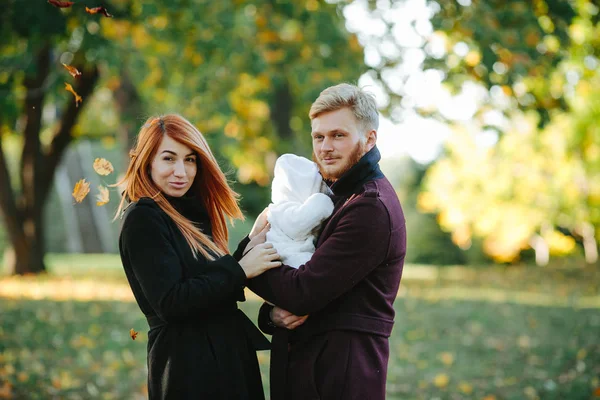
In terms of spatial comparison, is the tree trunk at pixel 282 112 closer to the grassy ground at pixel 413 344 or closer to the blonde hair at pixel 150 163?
the grassy ground at pixel 413 344

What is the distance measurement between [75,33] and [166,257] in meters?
8.56

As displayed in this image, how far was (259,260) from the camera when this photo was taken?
2963 millimetres

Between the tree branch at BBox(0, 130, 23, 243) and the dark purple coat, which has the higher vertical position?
the tree branch at BBox(0, 130, 23, 243)

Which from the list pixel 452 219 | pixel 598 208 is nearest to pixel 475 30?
pixel 598 208

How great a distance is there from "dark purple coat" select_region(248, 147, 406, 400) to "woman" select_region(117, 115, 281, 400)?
161 mm

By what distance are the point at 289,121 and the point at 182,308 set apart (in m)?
14.1

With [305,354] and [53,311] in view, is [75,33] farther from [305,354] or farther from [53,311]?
[305,354]

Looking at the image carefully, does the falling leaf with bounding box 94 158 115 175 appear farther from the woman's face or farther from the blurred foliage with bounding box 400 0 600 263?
the blurred foliage with bounding box 400 0 600 263

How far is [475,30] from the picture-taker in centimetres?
773

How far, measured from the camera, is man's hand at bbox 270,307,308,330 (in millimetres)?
2953

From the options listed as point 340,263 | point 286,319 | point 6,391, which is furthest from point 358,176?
point 6,391

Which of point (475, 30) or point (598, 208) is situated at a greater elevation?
point (475, 30)

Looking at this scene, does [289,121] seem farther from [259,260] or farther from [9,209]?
[259,260]

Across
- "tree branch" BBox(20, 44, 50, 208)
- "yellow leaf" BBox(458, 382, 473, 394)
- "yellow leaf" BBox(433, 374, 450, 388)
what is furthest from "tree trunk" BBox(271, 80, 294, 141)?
"yellow leaf" BBox(458, 382, 473, 394)
